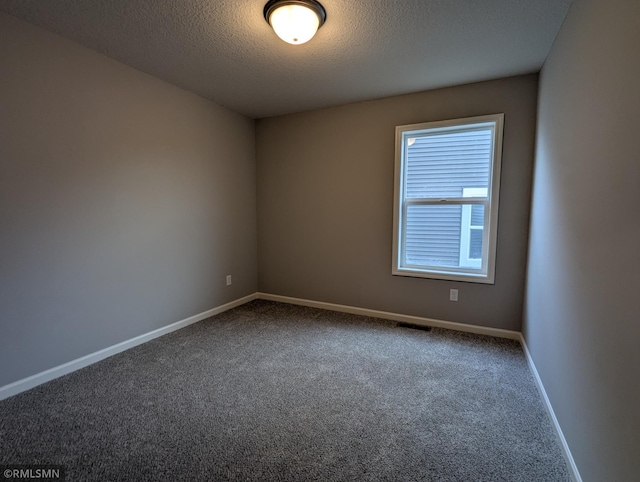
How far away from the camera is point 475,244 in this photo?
3.04 meters

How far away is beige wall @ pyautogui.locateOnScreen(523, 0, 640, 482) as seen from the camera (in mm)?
1014

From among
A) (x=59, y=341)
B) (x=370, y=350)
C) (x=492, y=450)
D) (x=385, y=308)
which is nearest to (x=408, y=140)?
(x=385, y=308)

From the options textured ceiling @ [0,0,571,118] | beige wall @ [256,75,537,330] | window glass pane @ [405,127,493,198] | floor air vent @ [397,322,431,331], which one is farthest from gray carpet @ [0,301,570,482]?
textured ceiling @ [0,0,571,118]

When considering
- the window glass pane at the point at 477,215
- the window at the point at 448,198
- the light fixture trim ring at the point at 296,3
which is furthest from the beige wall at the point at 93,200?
the window glass pane at the point at 477,215

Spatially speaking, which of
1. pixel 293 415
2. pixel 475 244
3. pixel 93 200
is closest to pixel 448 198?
pixel 475 244

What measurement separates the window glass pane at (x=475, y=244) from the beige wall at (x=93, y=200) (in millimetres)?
2823

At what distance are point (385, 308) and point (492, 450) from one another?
1.93 m

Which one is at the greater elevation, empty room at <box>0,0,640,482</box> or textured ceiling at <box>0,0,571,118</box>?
textured ceiling at <box>0,0,571,118</box>

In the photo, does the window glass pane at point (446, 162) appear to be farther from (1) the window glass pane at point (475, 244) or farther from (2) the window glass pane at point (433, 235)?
(1) the window glass pane at point (475, 244)

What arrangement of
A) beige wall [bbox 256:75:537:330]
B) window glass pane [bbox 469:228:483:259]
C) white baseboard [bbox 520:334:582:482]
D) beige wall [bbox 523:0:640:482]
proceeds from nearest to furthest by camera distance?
1. beige wall [bbox 523:0:640:482]
2. white baseboard [bbox 520:334:582:482]
3. beige wall [bbox 256:75:537:330]
4. window glass pane [bbox 469:228:483:259]

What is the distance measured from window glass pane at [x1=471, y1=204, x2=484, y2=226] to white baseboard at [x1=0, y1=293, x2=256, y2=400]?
305 centimetres

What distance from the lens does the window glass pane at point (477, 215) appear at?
9.77 feet

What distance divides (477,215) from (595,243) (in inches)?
69.7

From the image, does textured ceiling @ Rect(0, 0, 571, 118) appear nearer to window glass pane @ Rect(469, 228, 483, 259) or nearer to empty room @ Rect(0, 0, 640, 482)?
empty room @ Rect(0, 0, 640, 482)
